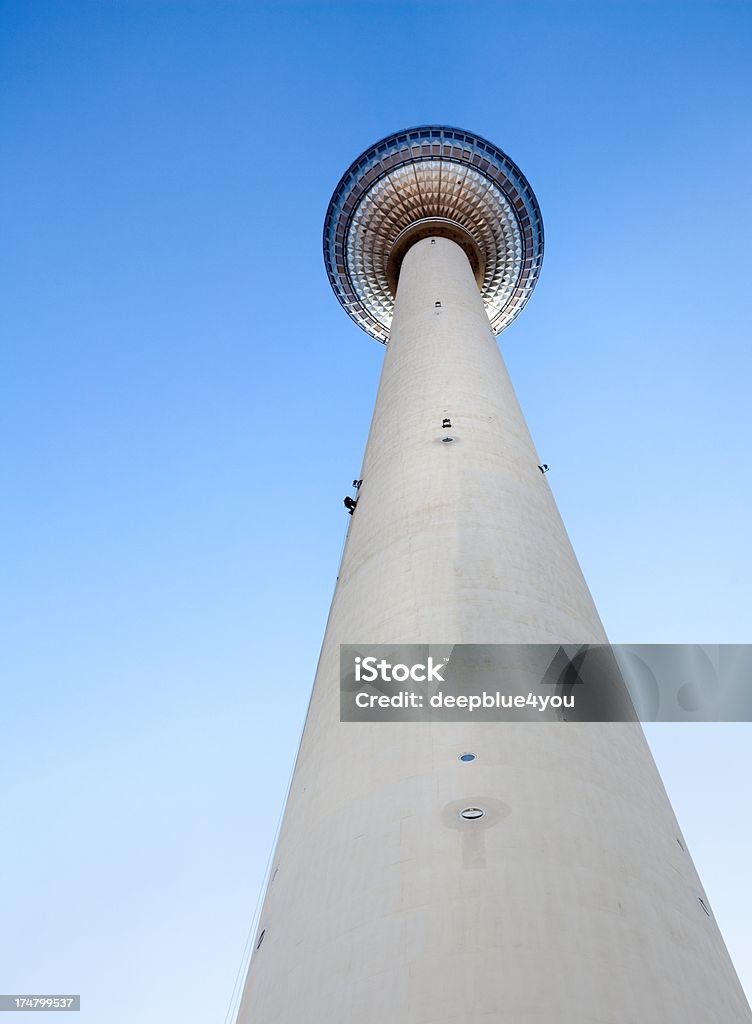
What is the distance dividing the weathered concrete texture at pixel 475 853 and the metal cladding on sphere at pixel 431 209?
62.5 ft

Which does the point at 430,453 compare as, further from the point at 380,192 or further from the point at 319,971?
the point at 380,192

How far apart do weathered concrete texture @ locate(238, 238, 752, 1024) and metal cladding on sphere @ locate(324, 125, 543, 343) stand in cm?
1905

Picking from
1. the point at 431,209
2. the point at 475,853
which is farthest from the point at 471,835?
the point at 431,209

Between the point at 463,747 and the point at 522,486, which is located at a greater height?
the point at 522,486

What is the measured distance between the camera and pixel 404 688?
905cm

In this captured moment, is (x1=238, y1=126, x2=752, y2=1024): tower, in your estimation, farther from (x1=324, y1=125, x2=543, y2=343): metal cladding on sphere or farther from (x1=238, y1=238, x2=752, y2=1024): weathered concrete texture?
(x1=324, y1=125, x2=543, y2=343): metal cladding on sphere

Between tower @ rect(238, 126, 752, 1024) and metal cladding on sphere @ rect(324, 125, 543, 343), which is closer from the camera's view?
tower @ rect(238, 126, 752, 1024)

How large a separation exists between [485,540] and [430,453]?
287cm

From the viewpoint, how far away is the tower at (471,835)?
6.10m

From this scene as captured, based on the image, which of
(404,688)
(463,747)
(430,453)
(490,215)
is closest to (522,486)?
(430,453)

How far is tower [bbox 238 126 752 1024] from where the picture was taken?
6.10 metres

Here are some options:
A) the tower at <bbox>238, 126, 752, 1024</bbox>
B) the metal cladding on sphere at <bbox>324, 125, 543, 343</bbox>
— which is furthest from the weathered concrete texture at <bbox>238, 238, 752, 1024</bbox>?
the metal cladding on sphere at <bbox>324, 125, 543, 343</bbox>

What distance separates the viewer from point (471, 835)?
23.5 ft

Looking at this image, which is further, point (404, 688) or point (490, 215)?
point (490, 215)
